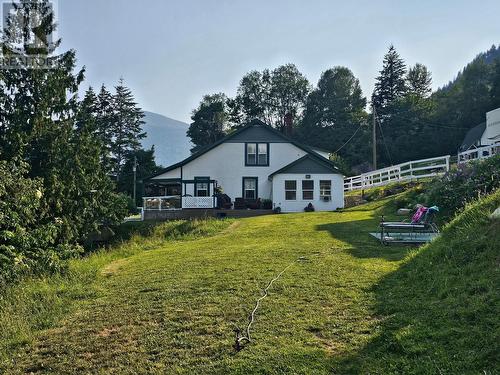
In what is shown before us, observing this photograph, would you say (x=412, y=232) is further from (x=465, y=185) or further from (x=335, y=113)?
(x=335, y=113)

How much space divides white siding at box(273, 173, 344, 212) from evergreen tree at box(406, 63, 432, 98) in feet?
160

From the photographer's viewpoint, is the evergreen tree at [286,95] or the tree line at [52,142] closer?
the tree line at [52,142]

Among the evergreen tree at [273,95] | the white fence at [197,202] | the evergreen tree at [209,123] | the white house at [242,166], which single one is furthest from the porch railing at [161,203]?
the evergreen tree at [273,95]

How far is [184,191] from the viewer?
26797 millimetres

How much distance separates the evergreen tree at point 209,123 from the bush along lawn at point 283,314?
6379 cm

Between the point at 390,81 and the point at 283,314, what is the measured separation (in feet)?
226

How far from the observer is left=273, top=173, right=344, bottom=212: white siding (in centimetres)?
2492

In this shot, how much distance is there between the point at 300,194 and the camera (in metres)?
25.1

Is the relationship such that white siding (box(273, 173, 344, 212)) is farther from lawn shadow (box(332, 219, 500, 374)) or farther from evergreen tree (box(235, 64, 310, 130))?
evergreen tree (box(235, 64, 310, 130))

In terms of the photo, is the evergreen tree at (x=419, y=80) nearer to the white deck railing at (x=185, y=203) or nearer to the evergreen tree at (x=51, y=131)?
the white deck railing at (x=185, y=203)

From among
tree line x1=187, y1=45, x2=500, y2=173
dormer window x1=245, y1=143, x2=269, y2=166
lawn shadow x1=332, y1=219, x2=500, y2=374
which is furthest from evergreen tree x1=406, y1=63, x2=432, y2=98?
lawn shadow x1=332, y1=219, x2=500, y2=374

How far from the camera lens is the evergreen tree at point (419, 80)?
6700 centimetres

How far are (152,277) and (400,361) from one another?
542cm

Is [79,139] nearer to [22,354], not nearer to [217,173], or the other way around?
[217,173]
